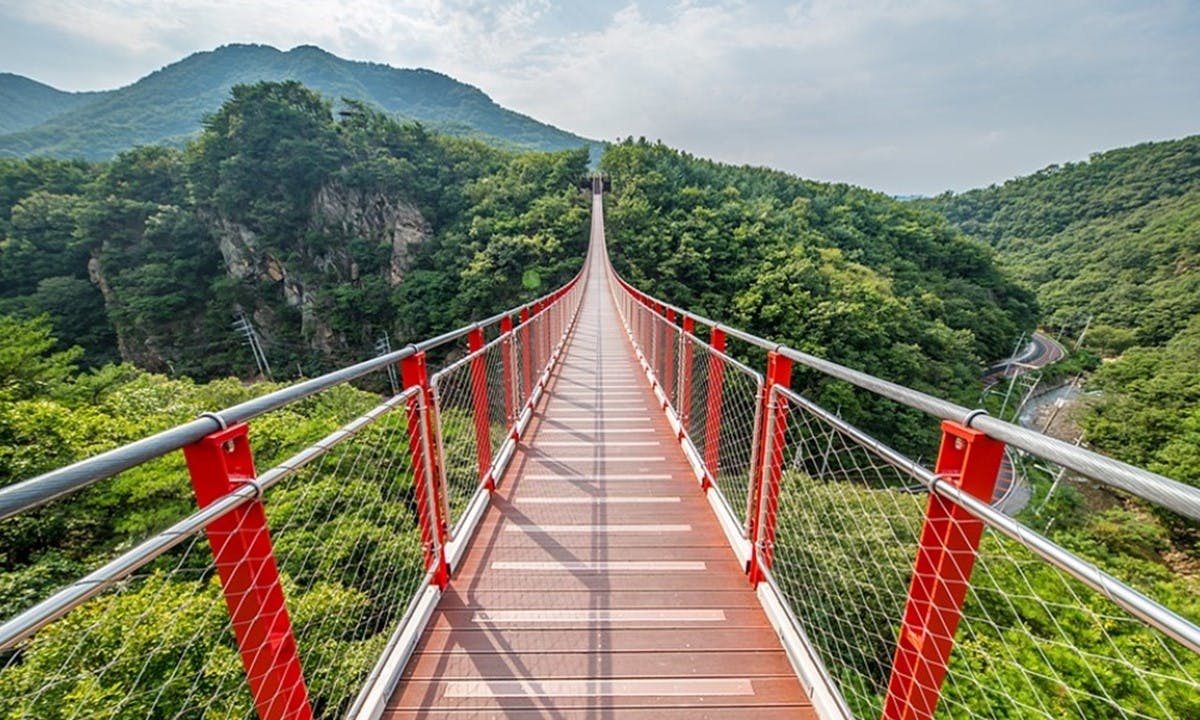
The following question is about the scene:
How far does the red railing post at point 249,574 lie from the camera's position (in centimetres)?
120

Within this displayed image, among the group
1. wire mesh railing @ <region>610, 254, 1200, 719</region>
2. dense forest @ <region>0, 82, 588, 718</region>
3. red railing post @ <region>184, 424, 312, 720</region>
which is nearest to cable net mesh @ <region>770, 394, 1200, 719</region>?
wire mesh railing @ <region>610, 254, 1200, 719</region>

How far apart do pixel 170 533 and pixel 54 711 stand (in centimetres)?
465

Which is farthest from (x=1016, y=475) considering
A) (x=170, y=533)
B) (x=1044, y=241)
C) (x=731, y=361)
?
(x=1044, y=241)

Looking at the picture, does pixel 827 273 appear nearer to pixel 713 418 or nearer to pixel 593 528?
pixel 713 418

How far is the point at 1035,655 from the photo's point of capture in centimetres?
645

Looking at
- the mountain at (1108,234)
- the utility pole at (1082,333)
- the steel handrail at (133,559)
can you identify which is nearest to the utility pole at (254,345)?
the steel handrail at (133,559)

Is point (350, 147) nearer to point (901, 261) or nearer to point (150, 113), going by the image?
point (901, 261)

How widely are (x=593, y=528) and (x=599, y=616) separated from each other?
0.72 metres

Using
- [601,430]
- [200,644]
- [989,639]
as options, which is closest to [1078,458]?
[601,430]

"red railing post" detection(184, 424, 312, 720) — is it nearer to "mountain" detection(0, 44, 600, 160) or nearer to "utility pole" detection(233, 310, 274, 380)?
"utility pole" detection(233, 310, 274, 380)

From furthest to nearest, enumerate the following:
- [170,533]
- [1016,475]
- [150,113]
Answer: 1. [150,113]
2. [1016,475]
3. [170,533]

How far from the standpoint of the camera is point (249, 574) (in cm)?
130

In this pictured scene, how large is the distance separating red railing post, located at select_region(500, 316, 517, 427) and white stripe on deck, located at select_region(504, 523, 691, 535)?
137 centimetres

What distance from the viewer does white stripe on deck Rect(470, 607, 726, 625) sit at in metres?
2.28
